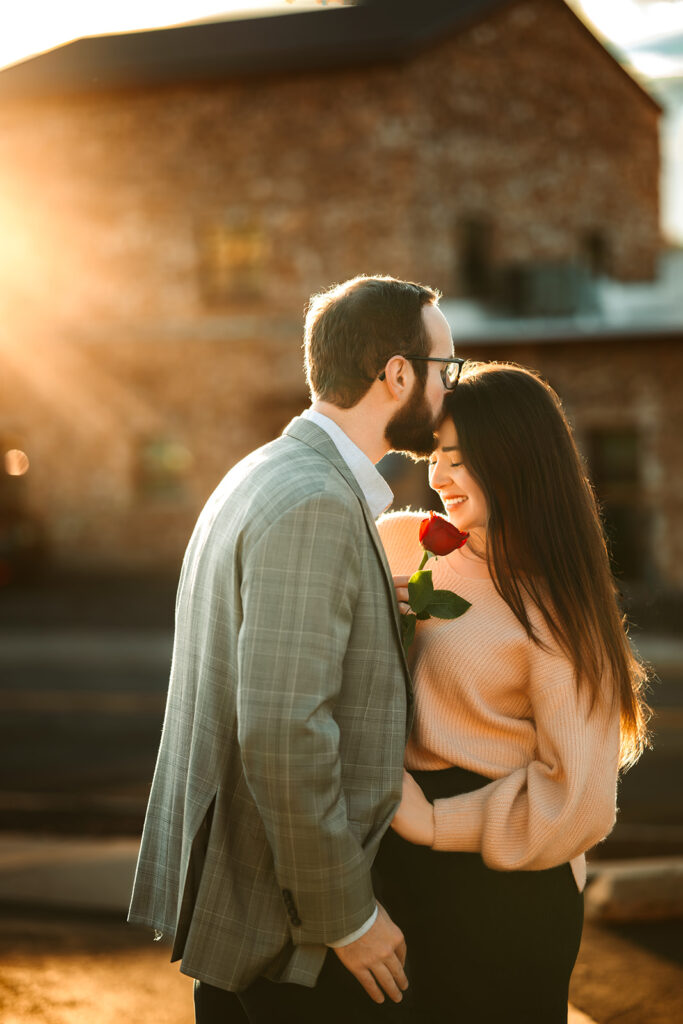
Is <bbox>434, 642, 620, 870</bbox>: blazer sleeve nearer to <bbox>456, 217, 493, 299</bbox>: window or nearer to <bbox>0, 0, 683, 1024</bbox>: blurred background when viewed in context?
<bbox>0, 0, 683, 1024</bbox>: blurred background

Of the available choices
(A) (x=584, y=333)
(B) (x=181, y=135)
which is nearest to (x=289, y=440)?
(A) (x=584, y=333)

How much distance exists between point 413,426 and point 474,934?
1.11 metres

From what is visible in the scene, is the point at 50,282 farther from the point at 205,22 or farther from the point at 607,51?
the point at 607,51

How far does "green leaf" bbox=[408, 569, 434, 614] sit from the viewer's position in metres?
2.29

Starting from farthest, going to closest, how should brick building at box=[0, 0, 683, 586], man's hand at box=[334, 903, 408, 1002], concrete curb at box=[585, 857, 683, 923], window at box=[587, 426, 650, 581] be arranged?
brick building at box=[0, 0, 683, 586], window at box=[587, 426, 650, 581], concrete curb at box=[585, 857, 683, 923], man's hand at box=[334, 903, 408, 1002]

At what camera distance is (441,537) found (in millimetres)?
2295

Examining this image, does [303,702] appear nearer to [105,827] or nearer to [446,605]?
[446,605]

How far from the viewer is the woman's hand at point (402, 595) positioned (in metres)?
2.33

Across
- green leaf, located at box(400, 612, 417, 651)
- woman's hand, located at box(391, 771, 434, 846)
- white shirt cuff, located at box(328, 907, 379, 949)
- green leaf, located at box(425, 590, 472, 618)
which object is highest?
green leaf, located at box(425, 590, 472, 618)

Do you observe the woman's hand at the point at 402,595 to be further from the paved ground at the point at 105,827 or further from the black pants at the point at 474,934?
the paved ground at the point at 105,827

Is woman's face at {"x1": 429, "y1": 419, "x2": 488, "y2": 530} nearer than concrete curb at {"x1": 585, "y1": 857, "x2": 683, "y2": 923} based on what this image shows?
Yes

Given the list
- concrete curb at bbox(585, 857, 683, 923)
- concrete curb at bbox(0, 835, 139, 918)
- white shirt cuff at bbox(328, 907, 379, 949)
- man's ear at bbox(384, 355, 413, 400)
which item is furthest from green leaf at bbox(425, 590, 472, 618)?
concrete curb at bbox(0, 835, 139, 918)

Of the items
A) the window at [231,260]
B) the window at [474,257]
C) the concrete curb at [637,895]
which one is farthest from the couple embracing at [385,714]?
the window at [231,260]

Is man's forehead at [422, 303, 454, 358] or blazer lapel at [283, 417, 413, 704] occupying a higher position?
man's forehead at [422, 303, 454, 358]
